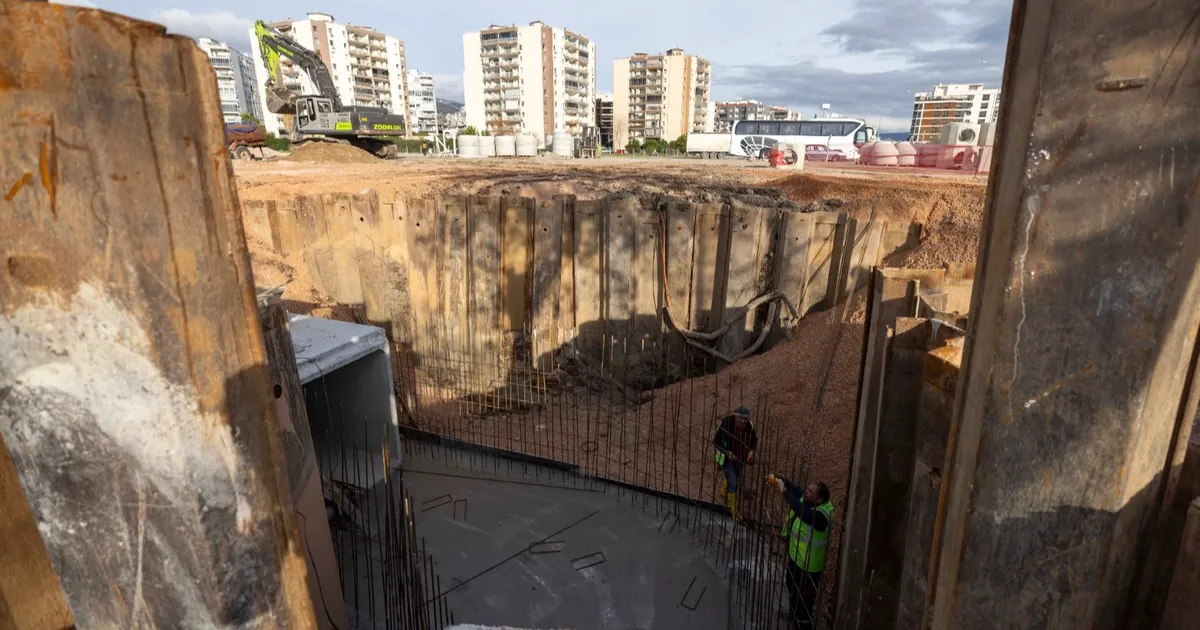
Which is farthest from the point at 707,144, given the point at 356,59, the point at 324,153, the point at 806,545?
the point at 356,59

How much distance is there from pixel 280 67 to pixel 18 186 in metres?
25.8

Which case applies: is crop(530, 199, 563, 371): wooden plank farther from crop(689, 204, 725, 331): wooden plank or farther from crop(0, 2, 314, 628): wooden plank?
crop(0, 2, 314, 628): wooden plank

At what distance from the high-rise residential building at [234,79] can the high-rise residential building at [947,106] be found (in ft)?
362

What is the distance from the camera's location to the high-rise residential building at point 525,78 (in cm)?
6341

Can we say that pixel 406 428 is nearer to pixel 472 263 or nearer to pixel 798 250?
pixel 472 263

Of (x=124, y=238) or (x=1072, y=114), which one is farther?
(x=1072, y=114)

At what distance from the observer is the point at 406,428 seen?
25.1 feet

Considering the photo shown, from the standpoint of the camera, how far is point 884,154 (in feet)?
66.7

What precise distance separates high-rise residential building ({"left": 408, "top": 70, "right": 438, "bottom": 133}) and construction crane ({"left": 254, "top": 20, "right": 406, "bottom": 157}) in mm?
67406

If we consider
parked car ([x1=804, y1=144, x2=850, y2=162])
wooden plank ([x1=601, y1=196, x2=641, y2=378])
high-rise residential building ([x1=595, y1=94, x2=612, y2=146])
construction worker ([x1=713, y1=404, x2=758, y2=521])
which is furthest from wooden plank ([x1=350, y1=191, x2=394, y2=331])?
high-rise residential building ([x1=595, y1=94, x2=612, y2=146])

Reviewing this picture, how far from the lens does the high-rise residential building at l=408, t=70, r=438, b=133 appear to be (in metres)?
91.9

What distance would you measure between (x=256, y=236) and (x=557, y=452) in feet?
25.0

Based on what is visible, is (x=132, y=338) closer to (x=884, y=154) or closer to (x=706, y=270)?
(x=706, y=270)

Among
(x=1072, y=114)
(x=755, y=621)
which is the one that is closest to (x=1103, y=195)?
(x=1072, y=114)
